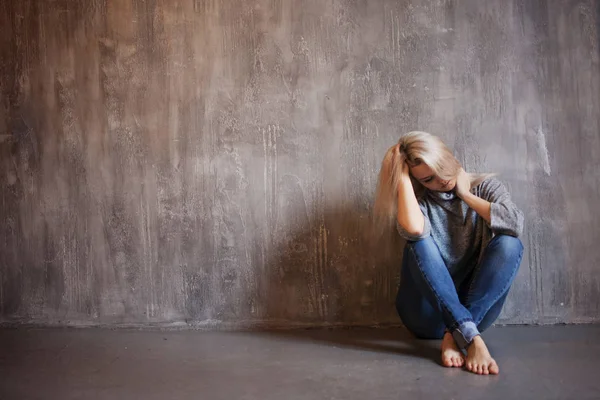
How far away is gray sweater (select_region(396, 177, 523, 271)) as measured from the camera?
2303 mm

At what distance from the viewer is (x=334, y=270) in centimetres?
275

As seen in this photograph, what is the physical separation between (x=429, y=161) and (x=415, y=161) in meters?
0.07

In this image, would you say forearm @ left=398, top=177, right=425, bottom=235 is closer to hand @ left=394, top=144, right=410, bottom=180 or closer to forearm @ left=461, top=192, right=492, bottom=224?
hand @ left=394, top=144, right=410, bottom=180

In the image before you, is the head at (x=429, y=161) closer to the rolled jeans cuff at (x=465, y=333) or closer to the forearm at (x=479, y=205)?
the forearm at (x=479, y=205)

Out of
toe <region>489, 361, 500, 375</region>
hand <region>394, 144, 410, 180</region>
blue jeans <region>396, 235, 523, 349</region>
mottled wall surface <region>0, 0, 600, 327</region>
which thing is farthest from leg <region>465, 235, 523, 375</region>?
mottled wall surface <region>0, 0, 600, 327</region>

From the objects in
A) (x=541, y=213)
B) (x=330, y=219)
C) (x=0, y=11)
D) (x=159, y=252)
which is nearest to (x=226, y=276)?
(x=159, y=252)

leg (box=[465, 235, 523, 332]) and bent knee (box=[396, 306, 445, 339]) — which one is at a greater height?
leg (box=[465, 235, 523, 332])

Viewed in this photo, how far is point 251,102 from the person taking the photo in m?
2.77

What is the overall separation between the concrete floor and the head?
0.73 metres

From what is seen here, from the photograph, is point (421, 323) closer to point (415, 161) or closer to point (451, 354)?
point (451, 354)

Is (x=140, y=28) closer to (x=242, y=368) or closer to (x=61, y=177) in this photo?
(x=61, y=177)

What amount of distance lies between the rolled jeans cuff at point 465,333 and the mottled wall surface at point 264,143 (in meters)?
0.69

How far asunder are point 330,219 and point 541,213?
3.55 ft

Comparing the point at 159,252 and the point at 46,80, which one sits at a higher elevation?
the point at 46,80
